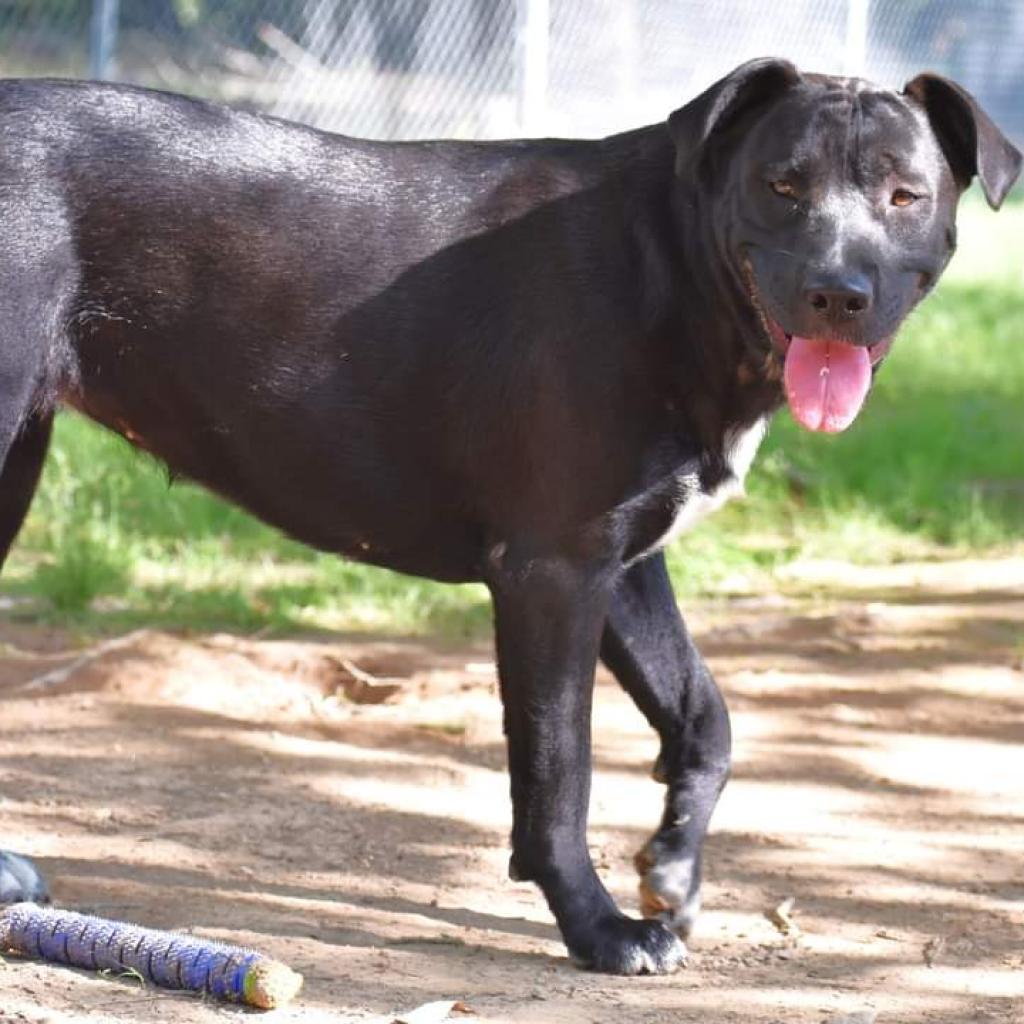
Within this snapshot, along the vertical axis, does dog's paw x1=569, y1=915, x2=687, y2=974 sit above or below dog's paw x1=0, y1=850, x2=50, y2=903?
above

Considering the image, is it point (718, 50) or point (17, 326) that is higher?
point (718, 50)

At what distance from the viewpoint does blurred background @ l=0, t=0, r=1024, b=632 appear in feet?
22.9

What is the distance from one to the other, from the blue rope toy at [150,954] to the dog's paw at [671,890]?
2.88 feet

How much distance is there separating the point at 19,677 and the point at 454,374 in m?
2.34

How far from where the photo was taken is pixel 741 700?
5.88 meters

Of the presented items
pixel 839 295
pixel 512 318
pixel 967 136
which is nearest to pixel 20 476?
pixel 512 318

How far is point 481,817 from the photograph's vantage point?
4902 mm

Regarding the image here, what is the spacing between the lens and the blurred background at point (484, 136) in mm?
6992

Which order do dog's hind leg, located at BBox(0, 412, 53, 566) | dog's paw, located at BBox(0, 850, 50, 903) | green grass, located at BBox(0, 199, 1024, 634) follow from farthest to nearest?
1. green grass, located at BBox(0, 199, 1024, 634)
2. dog's hind leg, located at BBox(0, 412, 53, 566)
3. dog's paw, located at BBox(0, 850, 50, 903)

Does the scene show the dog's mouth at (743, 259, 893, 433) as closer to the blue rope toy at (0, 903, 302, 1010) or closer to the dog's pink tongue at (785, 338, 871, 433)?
the dog's pink tongue at (785, 338, 871, 433)

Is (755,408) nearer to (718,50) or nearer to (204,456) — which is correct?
(204,456)

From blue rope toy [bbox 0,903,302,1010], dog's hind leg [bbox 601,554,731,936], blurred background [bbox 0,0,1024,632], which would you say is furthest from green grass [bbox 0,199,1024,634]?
blue rope toy [bbox 0,903,302,1010]

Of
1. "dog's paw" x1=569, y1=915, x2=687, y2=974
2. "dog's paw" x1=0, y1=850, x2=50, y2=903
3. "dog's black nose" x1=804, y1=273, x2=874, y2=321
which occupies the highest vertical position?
"dog's black nose" x1=804, y1=273, x2=874, y2=321

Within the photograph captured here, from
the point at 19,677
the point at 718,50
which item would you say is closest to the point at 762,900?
the point at 19,677
